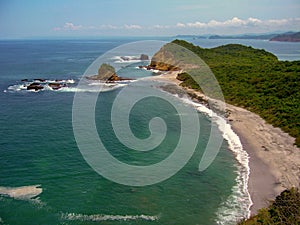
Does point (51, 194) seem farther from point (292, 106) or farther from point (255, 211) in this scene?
point (292, 106)

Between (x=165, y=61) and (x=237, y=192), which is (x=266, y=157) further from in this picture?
(x=165, y=61)

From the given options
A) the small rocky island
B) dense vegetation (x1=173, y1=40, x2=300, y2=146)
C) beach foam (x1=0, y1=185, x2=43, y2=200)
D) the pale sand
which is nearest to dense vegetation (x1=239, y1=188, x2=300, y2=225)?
the pale sand

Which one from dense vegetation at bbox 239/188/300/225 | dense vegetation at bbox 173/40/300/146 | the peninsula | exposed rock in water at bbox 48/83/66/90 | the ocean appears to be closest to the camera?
dense vegetation at bbox 239/188/300/225

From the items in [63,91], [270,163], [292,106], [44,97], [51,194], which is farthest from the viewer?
[63,91]

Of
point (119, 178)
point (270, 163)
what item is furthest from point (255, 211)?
point (119, 178)

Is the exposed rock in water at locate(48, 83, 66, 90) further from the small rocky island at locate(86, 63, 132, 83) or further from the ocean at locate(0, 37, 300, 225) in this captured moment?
the ocean at locate(0, 37, 300, 225)

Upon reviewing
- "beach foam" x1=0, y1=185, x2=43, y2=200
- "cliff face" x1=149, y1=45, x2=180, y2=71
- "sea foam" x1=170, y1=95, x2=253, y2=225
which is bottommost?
"sea foam" x1=170, y1=95, x2=253, y2=225

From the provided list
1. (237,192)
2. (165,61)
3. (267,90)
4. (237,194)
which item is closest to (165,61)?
(165,61)
